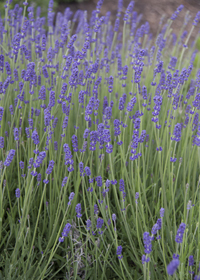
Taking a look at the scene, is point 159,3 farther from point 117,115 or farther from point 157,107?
point 157,107

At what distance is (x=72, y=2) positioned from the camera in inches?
381

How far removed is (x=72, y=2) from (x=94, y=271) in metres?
9.70

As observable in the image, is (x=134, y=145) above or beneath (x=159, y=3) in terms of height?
beneath

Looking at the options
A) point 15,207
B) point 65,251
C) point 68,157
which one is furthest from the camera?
point 15,207

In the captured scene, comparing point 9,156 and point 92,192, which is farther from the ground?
point 9,156

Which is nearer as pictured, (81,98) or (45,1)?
(81,98)

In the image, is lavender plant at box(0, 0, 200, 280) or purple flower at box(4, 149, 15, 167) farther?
lavender plant at box(0, 0, 200, 280)

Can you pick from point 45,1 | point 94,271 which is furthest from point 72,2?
point 94,271

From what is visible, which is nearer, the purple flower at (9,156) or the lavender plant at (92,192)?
the purple flower at (9,156)

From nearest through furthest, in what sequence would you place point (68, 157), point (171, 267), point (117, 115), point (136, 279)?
point (171, 267), point (68, 157), point (136, 279), point (117, 115)

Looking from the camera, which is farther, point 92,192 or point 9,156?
point 92,192

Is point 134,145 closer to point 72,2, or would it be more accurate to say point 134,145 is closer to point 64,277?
point 64,277

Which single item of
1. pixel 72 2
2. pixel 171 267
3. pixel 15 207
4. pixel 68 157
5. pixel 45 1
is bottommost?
pixel 15 207

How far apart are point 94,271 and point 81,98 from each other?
110 cm
